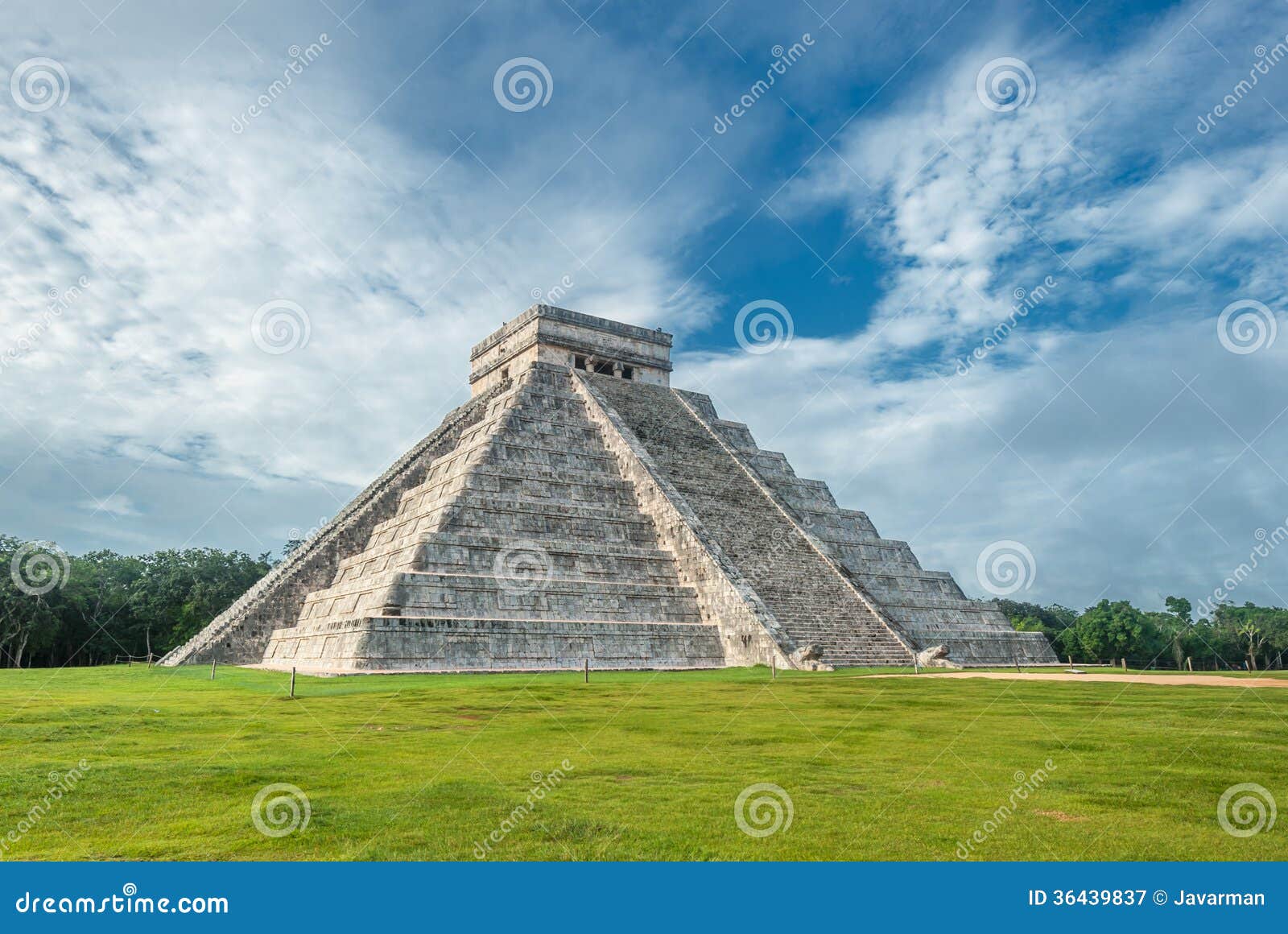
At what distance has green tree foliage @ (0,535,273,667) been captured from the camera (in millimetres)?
38438

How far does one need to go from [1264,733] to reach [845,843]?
7374 millimetres

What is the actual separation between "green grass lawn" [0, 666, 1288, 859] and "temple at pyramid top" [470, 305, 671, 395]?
2327cm

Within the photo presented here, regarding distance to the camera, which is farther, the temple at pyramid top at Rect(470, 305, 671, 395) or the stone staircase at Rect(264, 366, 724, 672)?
the temple at pyramid top at Rect(470, 305, 671, 395)

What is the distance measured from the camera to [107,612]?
4234cm

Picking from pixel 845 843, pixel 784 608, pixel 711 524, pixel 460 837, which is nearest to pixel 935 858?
pixel 845 843

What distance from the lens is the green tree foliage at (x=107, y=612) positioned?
126 ft

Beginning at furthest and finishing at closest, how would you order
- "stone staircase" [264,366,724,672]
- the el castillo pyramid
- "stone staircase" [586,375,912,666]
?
"stone staircase" [586,375,912,666] < the el castillo pyramid < "stone staircase" [264,366,724,672]

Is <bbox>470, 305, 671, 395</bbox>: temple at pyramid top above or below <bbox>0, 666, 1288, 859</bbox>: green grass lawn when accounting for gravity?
above

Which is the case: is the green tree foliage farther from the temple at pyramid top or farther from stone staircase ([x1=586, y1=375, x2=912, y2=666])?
stone staircase ([x1=586, y1=375, x2=912, y2=666])

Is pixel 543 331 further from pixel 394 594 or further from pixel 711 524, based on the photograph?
pixel 394 594

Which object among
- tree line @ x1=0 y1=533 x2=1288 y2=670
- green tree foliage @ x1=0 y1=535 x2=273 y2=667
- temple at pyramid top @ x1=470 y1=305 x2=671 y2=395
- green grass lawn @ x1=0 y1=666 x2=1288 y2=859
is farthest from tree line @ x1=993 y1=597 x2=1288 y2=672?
green tree foliage @ x1=0 y1=535 x2=273 y2=667

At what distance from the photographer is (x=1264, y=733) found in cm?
1032

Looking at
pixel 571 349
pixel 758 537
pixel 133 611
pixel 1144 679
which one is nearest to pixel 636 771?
pixel 1144 679

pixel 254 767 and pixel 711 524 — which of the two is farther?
pixel 711 524
